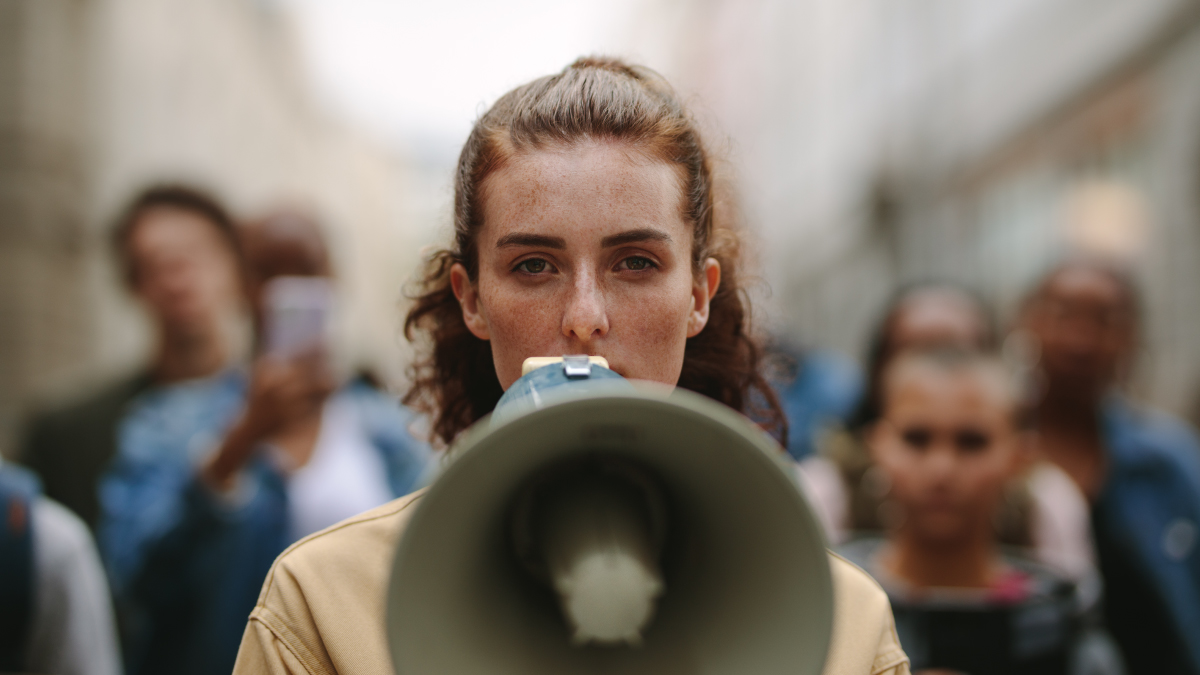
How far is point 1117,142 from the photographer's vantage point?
927 centimetres

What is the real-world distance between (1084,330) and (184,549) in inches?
129

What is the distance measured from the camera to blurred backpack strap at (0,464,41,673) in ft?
7.47

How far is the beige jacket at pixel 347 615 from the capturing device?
4.53 feet

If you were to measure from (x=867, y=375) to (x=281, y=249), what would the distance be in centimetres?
233

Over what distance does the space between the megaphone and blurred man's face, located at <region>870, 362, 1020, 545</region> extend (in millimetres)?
1895

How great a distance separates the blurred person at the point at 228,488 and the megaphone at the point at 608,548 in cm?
157

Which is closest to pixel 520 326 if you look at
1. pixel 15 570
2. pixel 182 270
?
pixel 15 570

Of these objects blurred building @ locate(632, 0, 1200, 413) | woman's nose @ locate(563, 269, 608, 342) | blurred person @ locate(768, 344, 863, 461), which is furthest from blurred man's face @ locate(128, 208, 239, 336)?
woman's nose @ locate(563, 269, 608, 342)

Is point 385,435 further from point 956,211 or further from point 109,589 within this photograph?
point 956,211

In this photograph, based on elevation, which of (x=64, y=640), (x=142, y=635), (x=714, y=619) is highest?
(x=714, y=619)

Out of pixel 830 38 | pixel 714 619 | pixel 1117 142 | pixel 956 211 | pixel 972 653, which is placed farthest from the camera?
pixel 830 38

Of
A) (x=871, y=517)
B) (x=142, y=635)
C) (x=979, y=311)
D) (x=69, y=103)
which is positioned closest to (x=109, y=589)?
(x=142, y=635)

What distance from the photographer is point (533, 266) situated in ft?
4.97

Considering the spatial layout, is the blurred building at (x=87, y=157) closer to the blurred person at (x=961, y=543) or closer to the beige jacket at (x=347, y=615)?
the beige jacket at (x=347, y=615)
